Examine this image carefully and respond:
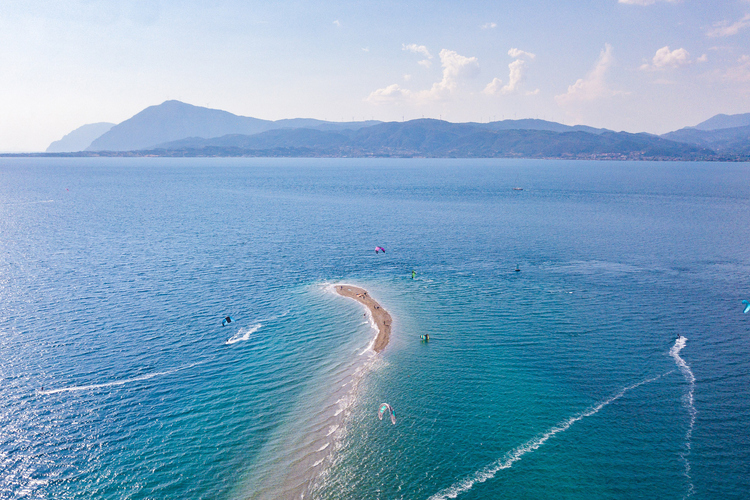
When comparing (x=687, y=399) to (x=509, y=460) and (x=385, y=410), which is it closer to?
(x=509, y=460)

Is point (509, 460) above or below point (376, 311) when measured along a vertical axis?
below

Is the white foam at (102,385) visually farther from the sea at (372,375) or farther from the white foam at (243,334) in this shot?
the white foam at (243,334)

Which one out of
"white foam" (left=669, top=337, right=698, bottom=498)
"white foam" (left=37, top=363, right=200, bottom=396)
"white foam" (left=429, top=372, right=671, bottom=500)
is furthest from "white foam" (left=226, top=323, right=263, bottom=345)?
"white foam" (left=669, top=337, right=698, bottom=498)

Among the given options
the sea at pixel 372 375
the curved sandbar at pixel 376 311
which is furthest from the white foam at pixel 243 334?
the curved sandbar at pixel 376 311

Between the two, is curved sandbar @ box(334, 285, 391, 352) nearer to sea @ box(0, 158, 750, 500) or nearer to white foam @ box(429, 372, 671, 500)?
sea @ box(0, 158, 750, 500)

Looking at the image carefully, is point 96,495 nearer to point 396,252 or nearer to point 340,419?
point 340,419

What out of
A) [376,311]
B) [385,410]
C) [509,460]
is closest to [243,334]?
[376,311]
